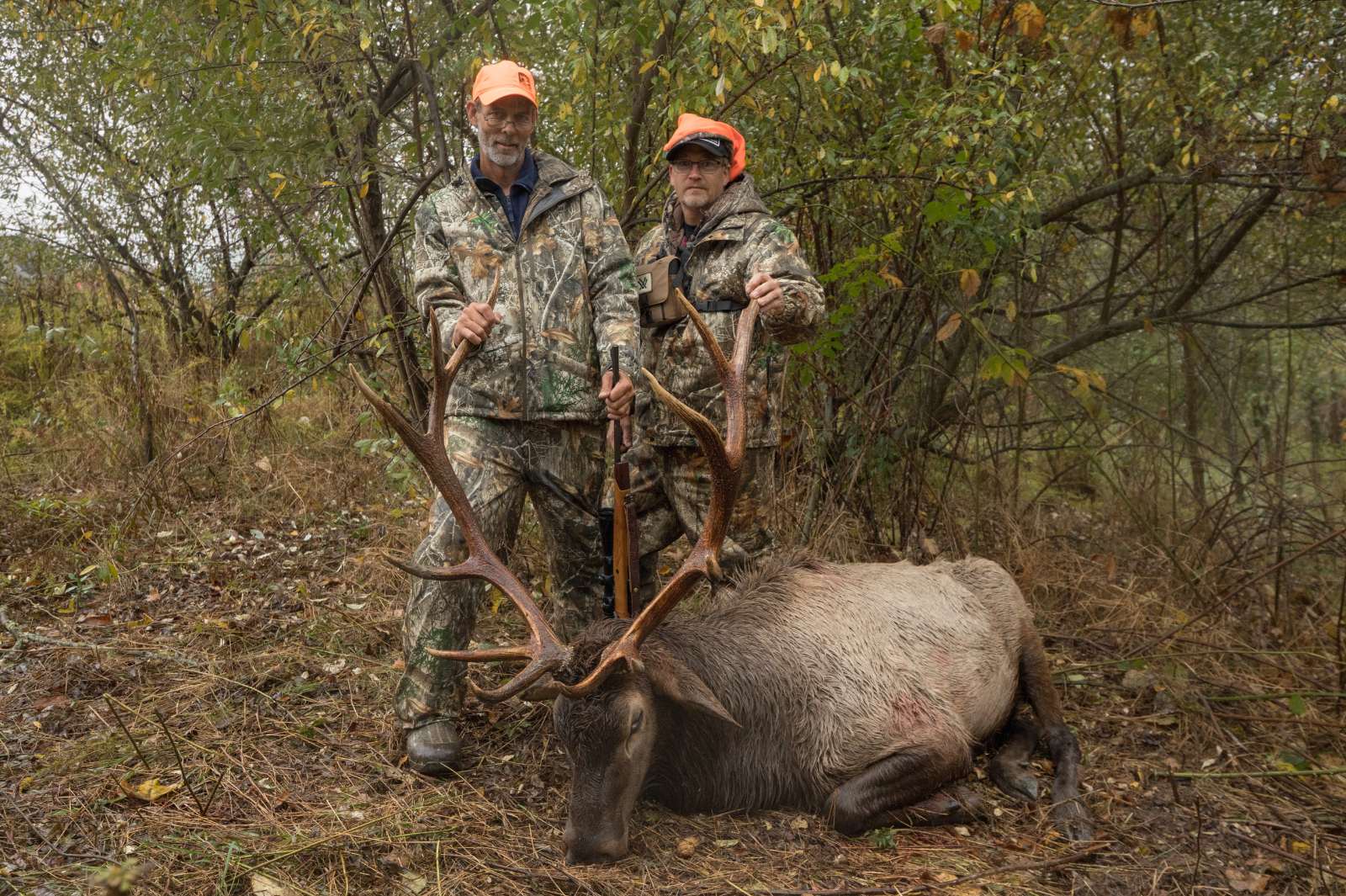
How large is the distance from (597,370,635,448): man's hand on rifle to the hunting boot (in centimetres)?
139

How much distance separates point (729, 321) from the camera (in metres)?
4.68

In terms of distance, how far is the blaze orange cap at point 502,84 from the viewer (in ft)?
13.7

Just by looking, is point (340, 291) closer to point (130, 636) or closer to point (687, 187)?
point (130, 636)

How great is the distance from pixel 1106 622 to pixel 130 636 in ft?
16.8

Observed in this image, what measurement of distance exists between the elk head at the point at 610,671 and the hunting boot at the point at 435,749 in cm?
70

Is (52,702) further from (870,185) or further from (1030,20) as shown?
(1030,20)

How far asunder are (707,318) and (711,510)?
4.30 feet

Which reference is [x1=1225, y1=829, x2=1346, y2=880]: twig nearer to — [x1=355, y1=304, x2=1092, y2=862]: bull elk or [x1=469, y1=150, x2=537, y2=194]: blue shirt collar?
[x1=355, y1=304, x2=1092, y2=862]: bull elk

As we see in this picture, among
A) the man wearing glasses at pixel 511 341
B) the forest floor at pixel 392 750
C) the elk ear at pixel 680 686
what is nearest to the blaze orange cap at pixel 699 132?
the man wearing glasses at pixel 511 341

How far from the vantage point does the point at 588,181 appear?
4.50 meters

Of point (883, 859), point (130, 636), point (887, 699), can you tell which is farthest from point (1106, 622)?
point (130, 636)

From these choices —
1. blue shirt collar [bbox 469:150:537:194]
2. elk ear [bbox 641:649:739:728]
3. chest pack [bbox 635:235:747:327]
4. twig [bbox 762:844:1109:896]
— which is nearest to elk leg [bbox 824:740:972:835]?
twig [bbox 762:844:1109:896]

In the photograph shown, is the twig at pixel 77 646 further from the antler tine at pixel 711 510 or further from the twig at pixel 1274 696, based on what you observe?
the twig at pixel 1274 696

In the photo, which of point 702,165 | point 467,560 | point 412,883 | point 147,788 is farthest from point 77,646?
point 702,165
